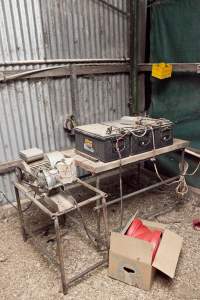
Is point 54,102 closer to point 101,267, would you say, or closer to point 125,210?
point 125,210

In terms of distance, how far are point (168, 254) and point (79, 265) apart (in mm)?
684

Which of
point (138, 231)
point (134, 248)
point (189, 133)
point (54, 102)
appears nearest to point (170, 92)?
point (189, 133)

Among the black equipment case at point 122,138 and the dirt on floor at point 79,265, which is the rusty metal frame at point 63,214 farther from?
the black equipment case at point 122,138

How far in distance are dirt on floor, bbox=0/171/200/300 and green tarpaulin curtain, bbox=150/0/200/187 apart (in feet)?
2.44

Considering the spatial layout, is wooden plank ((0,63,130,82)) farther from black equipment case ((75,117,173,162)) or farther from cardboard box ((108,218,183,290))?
cardboard box ((108,218,183,290))

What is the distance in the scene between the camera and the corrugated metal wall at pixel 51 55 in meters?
2.57

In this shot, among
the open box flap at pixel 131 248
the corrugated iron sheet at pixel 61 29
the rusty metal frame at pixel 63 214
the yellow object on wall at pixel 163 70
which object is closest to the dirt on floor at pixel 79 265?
the rusty metal frame at pixel 63 214

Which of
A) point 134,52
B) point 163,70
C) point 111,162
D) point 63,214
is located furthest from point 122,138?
point 134,52

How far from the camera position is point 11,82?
2.63m

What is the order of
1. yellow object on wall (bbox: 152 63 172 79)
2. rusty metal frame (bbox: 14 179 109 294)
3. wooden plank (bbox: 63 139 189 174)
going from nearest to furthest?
rusty metal frame (bbox: 14 179 109 294)
wooden plank (bbox: 63 139 189 174)
yellow object on wall (bbox: 152 63 172 79)

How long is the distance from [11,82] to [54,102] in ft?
1.64

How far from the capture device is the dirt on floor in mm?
1862

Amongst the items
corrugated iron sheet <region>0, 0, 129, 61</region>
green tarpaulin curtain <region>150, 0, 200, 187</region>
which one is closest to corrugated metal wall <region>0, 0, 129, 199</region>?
corrugated iron sheet <region>0, 0, 129, 61</region>

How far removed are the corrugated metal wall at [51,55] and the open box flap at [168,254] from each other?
162 cm
